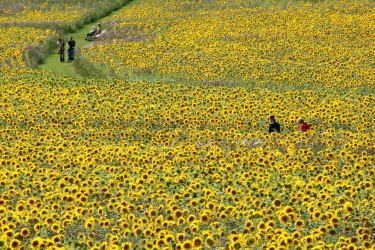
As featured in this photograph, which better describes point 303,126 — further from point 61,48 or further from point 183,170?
point 61,48

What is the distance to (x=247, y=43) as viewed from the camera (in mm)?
40219

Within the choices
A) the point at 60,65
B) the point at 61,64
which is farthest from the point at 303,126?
the point at 61,64

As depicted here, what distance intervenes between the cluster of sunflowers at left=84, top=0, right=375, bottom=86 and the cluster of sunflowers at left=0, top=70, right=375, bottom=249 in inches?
152

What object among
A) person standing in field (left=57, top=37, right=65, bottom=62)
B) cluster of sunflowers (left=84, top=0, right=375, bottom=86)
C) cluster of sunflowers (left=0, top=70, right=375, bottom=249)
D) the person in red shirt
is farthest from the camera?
person standing in field (left=57, top=37, right=65, bottom=62)

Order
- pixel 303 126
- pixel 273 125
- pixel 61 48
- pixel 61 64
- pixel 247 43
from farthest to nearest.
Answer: pixel 61 48 < pixel 61 64 < pixel 247 43 < pixel 273 125 < pixel 303 126

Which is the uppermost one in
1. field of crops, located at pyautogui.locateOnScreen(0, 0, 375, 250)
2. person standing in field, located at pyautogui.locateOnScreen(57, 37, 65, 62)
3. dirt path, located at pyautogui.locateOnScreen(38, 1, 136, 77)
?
field of crops, located at pyautogui.locateOnScreen(0, 0, 375, 250)

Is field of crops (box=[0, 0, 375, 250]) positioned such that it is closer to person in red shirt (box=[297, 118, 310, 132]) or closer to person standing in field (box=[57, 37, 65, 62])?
person in red shirt (box=[297, 118, 310, 132])

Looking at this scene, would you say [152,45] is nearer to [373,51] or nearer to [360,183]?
[373,51]

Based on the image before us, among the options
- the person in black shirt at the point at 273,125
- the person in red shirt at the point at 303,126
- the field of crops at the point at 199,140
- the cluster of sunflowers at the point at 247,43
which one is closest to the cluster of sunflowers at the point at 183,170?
the field of crops at the point at 199,140

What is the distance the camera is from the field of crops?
14.1 metres

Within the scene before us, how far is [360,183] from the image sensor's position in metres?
15.8

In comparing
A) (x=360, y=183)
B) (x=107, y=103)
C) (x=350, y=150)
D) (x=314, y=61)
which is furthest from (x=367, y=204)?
(x=314, y=61)

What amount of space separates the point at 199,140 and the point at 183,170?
173 inches

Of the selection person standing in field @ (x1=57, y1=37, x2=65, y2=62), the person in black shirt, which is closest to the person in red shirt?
the person in black shirt
